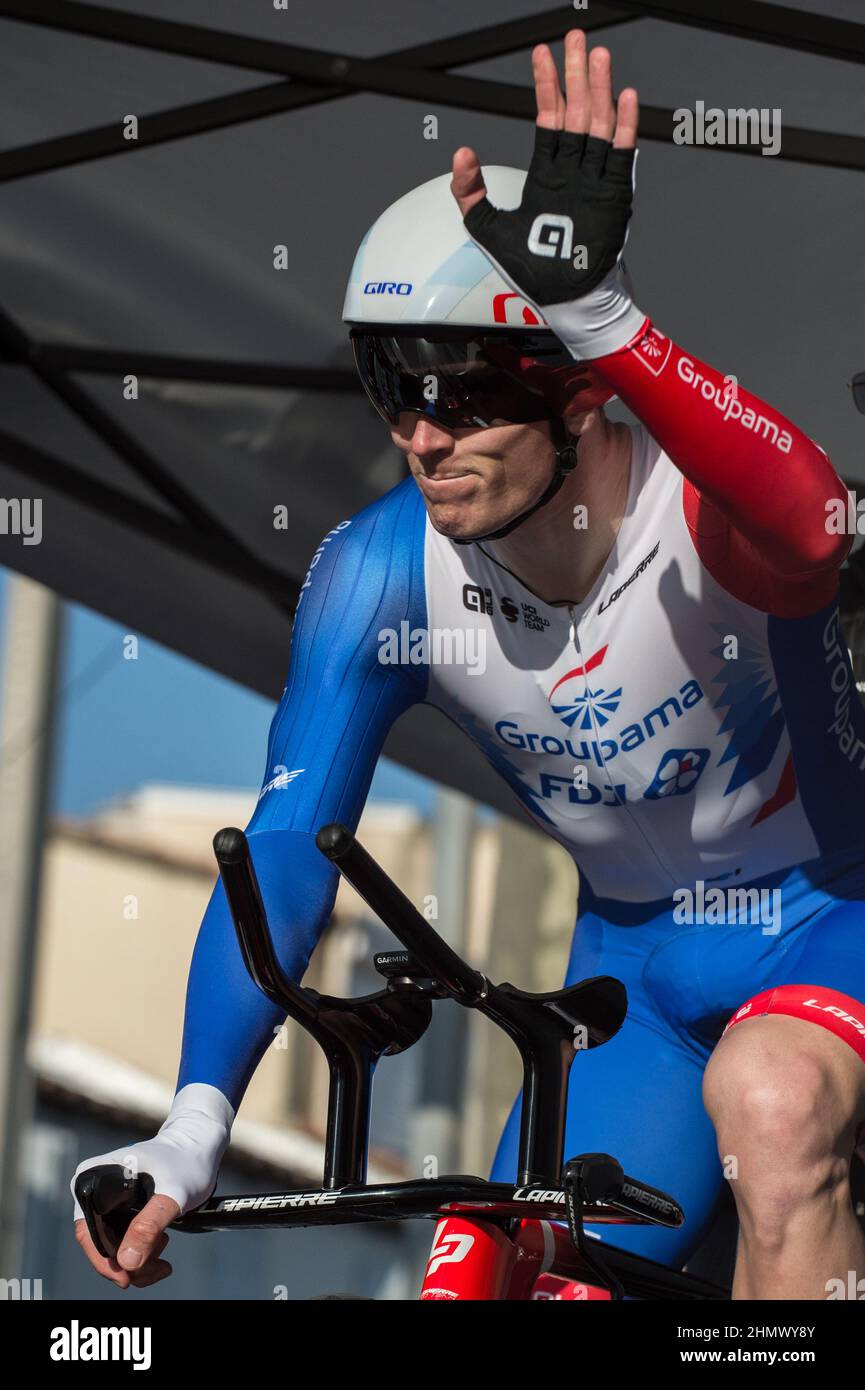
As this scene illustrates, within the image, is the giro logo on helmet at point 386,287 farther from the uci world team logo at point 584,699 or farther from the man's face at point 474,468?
the uci world team logo at point 584,699

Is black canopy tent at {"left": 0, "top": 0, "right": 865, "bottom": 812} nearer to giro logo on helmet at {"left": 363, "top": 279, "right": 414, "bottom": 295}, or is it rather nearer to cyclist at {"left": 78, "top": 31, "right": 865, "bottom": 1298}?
cyclist at {"left": 78, "top": 31, "right": 865, "bottom": 1298}

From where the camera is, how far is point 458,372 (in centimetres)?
227

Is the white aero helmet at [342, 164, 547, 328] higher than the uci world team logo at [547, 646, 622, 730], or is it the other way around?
the white aero helmet at [342, 164, 547, 328]

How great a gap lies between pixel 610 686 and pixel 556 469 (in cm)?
31

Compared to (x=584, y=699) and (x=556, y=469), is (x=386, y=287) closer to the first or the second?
(x=556, y=469)

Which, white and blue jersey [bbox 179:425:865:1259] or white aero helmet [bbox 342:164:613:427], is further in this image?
white and blue jersey [bbox 179:425:865:1259]

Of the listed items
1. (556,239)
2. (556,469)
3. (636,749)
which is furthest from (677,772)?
(556,239)

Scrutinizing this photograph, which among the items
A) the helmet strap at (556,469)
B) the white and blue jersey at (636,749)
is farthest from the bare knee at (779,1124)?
the helmet strap at (556,469)

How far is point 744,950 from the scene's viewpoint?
8.73ft

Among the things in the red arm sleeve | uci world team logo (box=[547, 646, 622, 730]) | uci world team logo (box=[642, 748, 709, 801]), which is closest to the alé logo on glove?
the red arm sleeve

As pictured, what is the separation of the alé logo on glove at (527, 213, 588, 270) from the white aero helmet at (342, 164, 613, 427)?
0.86 feet

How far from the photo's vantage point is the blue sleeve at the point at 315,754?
2332 mm

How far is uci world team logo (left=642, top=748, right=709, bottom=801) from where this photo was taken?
2.56 metres
